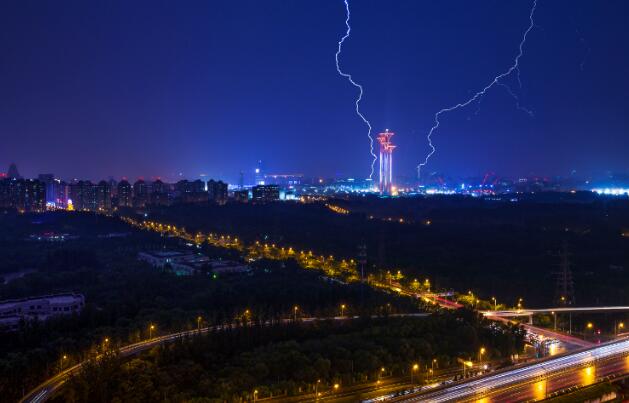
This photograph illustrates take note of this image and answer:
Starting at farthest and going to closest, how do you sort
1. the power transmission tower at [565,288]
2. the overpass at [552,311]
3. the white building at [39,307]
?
the power transmission tower at [565,288] < the white building at [39,307] < the overpass at [552,311]

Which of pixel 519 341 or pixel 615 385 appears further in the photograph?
pixel 519 341

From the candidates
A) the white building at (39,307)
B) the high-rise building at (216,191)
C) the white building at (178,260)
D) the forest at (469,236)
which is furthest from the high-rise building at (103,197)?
the white building at (39,307)

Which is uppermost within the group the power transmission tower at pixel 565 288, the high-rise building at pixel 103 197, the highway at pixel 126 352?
the high-rise building at pixel 103 197

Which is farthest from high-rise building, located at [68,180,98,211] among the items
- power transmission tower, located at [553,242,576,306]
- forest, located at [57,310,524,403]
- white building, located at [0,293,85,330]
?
power transmission tower, located at [553,242,576,306]

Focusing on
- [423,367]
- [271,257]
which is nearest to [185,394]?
[423,367]

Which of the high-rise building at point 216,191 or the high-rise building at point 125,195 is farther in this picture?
the high-rise building at point 216,191

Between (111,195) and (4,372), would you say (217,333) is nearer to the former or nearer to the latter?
(4,372)

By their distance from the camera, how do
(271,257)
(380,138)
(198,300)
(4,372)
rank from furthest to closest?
1. (380,138)
2. (271,257)
3. (198,300)
4. (4,372)

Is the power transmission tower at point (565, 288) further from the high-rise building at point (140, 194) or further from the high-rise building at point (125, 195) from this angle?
the high-rise building at point (125, 195)

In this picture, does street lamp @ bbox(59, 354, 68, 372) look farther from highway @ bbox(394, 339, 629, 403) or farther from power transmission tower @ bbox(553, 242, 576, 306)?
power transmission tower @ bbox(553, 242, 576, 306)

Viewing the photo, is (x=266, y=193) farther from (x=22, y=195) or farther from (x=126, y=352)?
(x=126, y=352)
